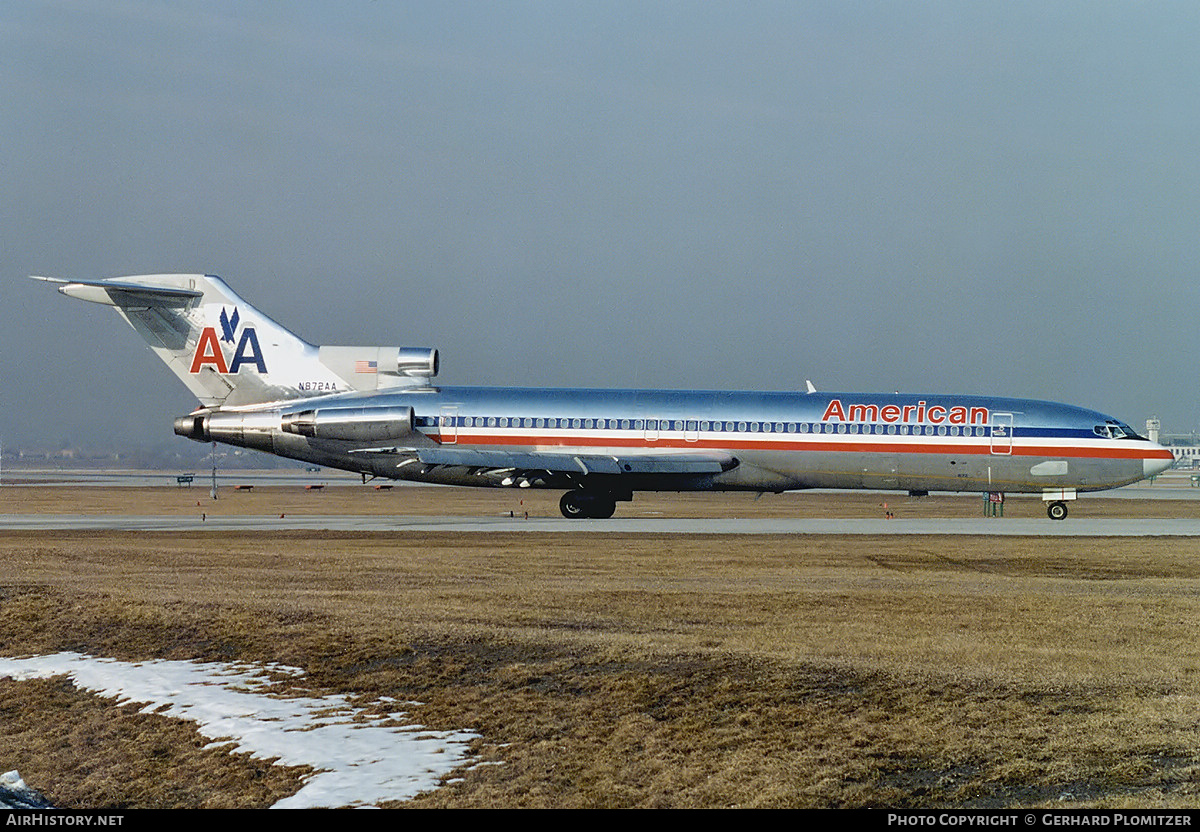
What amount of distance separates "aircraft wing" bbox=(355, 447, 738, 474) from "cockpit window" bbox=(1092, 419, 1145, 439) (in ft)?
38.4

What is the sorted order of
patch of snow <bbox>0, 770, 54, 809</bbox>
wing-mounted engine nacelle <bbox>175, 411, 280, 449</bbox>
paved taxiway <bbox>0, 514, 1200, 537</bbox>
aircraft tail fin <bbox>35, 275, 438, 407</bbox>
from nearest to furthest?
patch of snow <bbox>0, 770, 54, 809</bbox>, paved taxiway <bbox>0, 514, 1200, 537</bbox>, wing-mounted engine nacelle <bbox>175, 411, 280, 449</bbox>, aircraft tail fin <bbox>35, 275, 438, 407</bbox>

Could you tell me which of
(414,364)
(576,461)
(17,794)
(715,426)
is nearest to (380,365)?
(414,364)

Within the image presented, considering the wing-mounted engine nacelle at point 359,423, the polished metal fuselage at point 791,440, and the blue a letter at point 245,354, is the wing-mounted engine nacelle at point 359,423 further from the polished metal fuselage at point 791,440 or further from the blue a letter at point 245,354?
the blue a letter at point 245,354

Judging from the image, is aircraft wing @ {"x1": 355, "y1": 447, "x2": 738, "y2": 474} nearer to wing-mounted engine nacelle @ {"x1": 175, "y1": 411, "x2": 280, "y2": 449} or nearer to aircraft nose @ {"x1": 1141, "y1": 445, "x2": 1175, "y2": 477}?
wing-mounted engine nacelle @ {"x1": 175, "y1": 411, "x2": 280, "y2": 449}

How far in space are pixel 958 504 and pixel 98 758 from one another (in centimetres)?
4766

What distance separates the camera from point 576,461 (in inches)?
1447

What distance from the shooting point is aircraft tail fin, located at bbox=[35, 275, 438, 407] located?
39.2 m

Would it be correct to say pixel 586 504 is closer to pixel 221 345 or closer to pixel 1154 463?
pixel 221 345

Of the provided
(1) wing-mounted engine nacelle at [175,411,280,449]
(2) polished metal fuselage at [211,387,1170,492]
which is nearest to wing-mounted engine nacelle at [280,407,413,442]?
(2) polished metal fuselage at [211,387,1170,492]

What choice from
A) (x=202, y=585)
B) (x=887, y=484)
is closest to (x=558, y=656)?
(x=202, y=585)

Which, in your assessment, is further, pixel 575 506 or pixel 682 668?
pixel 575 506

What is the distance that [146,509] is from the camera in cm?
4600

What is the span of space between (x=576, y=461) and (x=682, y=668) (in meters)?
24.6
